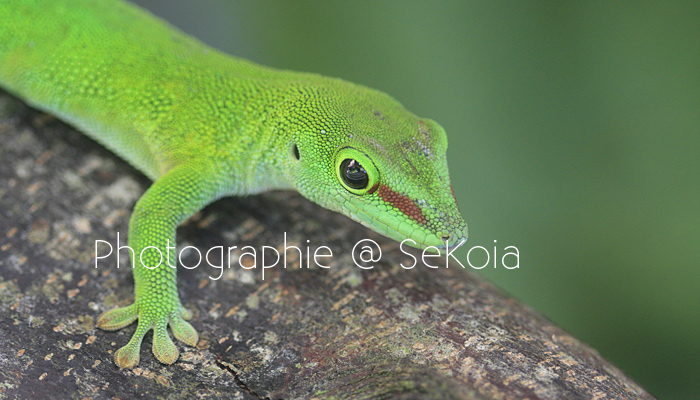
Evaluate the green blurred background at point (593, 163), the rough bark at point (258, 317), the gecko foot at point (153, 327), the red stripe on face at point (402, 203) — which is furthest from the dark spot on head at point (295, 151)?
the green blurred background at point (593, 163)

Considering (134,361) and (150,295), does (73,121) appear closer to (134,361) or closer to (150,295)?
(150,295)

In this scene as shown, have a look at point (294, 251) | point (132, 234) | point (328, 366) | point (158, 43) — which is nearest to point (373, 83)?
point (158, 43)

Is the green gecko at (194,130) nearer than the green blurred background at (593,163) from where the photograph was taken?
Yes

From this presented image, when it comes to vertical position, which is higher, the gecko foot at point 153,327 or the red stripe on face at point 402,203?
the red stripe on face at point 402,203

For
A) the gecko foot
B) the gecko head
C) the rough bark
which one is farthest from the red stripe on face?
the gecko foot

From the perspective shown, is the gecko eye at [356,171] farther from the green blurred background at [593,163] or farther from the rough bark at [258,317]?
the green blurred background at [593,163]

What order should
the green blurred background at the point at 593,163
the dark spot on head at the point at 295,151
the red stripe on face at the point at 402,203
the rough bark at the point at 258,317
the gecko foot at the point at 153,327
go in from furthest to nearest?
the green blurred background at the point at 593,163 → the dark spot on head at the point at 295,151 → the red stripe on face at the point at 402,203 → the gecko foot at the point at 153,327 → the rough bark at the point at 258,317

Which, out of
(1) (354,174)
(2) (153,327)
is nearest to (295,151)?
(1) (354,174)

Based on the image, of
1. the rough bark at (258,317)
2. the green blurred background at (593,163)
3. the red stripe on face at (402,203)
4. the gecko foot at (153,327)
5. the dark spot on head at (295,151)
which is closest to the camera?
the rough bark at (258,317)

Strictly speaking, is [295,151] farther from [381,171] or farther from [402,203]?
[402,203]
